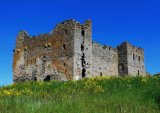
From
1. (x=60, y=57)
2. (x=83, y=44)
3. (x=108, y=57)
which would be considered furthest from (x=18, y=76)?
(x=108, y=57)

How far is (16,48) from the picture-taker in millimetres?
25344

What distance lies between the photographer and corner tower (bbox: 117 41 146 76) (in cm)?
2667

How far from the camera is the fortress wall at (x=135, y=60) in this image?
2736cm

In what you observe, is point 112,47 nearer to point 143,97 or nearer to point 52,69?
point 52,69

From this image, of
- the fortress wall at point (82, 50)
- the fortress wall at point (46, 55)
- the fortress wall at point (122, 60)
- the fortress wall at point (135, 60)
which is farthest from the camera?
the fortress wall at point (135, 60)

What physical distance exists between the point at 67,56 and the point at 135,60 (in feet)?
46.3

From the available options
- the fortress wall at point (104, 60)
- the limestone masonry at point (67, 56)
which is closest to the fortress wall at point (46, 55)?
the limestone masonry at point (67, 56)

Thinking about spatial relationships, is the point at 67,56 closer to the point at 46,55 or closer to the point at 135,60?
the point at 46,55

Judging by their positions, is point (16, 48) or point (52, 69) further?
point (16, 48)

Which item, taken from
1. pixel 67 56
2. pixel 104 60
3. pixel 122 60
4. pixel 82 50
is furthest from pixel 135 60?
pixel 67 56

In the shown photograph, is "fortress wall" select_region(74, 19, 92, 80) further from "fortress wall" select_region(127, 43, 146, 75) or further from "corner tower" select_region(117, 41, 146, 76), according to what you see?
"fortress wall" select_region(127, 43, 146, 75)

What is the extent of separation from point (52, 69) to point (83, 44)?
165 inches

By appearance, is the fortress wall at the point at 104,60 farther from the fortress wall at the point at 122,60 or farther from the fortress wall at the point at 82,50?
the fortress wall at the point at 82,50

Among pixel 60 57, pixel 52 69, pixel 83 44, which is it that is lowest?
pixel 52 69
